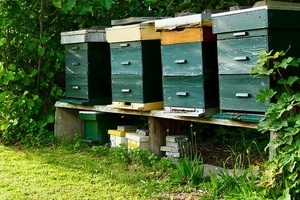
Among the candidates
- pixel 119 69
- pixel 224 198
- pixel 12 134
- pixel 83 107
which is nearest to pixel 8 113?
pixel 12 134

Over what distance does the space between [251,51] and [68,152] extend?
9.29ft

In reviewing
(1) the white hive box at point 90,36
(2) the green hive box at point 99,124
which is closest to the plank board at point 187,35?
(1) the white hive box at point 90,36

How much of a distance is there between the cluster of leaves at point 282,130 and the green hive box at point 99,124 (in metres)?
2.74

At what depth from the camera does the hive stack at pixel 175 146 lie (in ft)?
16.3

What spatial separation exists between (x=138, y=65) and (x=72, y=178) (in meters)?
1.27

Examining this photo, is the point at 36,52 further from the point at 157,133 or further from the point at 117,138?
the point at 157,133

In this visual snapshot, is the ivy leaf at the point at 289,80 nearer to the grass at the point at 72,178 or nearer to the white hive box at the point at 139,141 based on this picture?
the grass at the point at 72,178

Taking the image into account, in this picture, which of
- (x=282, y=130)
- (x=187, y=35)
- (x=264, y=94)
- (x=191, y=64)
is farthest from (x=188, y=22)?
(x=282, y=130)

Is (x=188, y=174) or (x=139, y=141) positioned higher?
(x=139, y=141)

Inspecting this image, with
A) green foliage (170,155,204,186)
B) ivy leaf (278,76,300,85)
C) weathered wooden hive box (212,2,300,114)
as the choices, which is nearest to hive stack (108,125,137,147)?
green foliage (170,155,204,186)

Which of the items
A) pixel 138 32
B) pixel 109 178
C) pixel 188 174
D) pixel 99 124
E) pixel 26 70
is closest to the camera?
pixel 188 174

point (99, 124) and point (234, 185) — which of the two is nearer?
point (234, 185)

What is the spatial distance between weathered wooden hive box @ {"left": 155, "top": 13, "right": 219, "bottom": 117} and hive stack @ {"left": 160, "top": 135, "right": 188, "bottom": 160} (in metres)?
0.44

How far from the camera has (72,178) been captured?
4.72 metres
